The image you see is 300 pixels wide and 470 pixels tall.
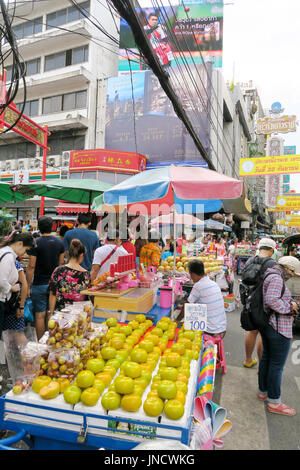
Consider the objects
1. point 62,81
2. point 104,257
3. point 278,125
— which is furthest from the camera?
point 62,81

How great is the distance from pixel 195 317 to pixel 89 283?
1.87m

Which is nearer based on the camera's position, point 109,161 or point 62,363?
point 62,363

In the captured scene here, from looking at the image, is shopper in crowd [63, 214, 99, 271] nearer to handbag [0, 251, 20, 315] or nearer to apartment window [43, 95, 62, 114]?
handbag [0, 251, 20, 315]

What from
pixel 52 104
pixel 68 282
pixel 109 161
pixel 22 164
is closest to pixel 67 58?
pixel 52 104

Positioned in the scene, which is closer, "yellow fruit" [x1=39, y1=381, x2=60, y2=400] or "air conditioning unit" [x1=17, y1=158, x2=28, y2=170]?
"yellow fruit" [x1=39, y1=381, x2=60, y2=400]

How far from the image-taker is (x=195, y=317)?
119 inches

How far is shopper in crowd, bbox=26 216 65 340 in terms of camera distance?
4.84m

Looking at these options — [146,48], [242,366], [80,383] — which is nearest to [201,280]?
[242,366]

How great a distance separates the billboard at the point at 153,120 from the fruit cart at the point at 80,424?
19118 millimetres

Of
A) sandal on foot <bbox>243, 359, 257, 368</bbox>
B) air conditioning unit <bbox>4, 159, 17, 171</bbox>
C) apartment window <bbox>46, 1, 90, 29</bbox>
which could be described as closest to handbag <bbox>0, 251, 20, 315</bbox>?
sandal on foot <bbox>243, 359, 257, 368</bbox>

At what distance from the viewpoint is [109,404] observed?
1738mm

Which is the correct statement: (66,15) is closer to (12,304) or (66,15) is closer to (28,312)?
(28,312)

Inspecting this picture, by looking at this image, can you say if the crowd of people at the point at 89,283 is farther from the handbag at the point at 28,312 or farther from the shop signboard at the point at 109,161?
the shop signboard at the point at 109,161

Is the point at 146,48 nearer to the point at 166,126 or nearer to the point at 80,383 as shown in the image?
the point at 80,383
